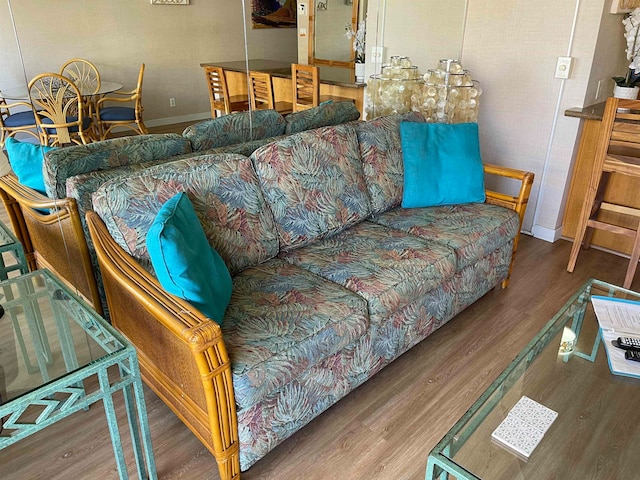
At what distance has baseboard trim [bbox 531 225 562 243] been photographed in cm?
336

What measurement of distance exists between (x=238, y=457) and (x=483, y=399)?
79 cm

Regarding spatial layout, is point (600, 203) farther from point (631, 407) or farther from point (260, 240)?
point (260, 240)

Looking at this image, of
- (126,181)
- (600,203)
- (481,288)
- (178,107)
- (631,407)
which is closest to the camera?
(631,407)

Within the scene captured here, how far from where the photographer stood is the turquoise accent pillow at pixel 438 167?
8.48 feet

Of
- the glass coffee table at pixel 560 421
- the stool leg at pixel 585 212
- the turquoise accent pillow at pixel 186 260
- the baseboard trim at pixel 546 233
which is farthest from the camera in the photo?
the baseboard trim at pixel 546 233

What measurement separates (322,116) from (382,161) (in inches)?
16.8

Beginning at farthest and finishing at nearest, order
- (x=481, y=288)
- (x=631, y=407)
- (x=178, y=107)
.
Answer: (x=481, y=288), (x=178, y=107), (x=631, y=407)

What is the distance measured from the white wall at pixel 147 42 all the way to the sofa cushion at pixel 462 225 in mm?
1040

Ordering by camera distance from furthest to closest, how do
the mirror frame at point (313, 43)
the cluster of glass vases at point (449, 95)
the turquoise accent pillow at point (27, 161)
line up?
the cluster of glass vases at point (449, 95), the mirror frame at point (313, 43), the turquoise accent pillow at point (27, 161)

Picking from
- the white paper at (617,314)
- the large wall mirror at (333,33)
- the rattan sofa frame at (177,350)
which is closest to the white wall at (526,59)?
the large wall mirror at (333,33)

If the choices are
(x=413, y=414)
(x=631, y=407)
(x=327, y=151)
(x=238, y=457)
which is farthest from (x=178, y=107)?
(x=631, y=407)

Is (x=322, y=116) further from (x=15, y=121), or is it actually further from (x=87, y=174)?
(x=15, y=121)

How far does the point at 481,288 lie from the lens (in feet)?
8.19

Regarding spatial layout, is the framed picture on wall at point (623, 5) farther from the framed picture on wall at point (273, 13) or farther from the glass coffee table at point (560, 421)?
the glass coffee table at point (560, 421)
